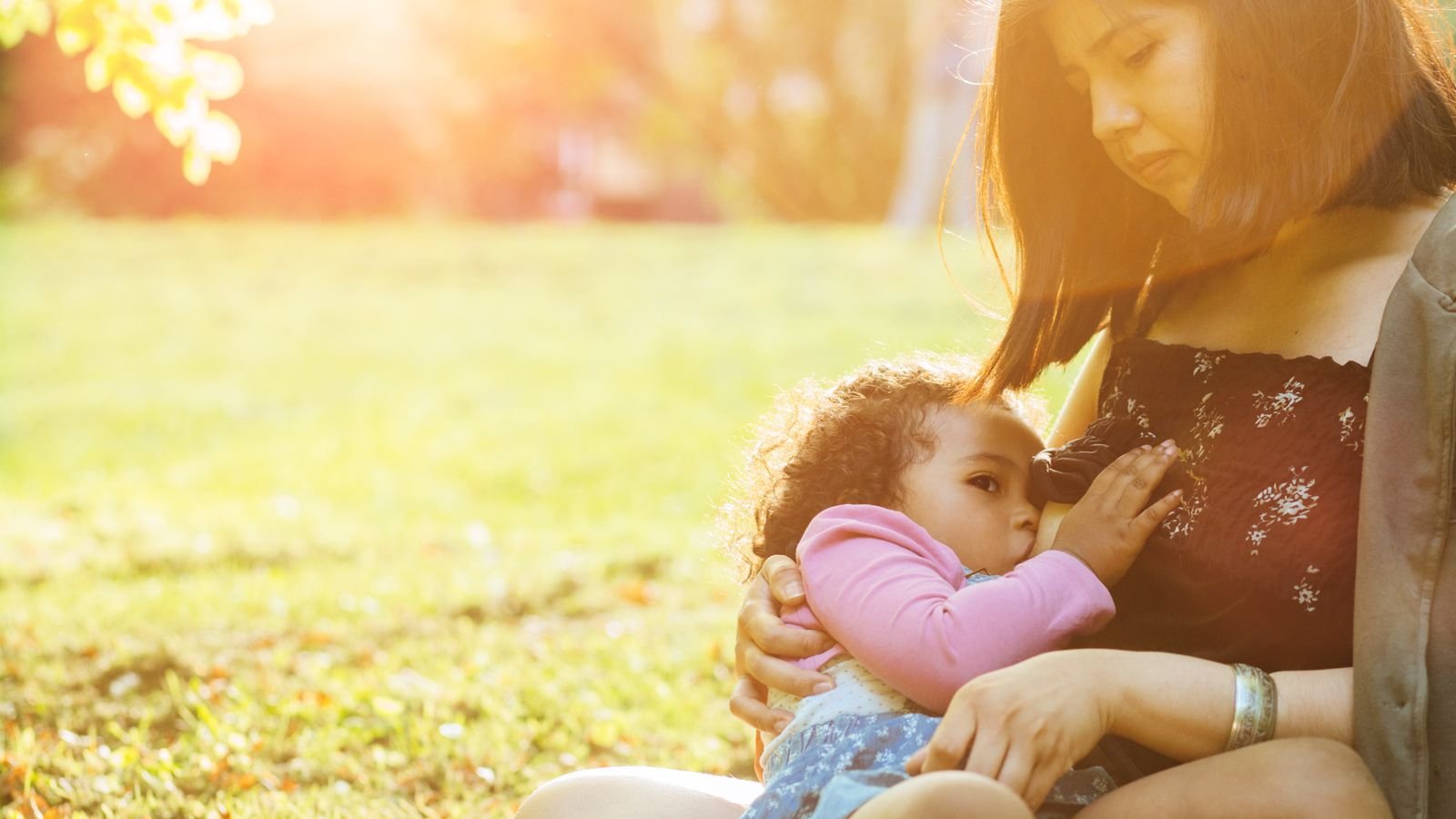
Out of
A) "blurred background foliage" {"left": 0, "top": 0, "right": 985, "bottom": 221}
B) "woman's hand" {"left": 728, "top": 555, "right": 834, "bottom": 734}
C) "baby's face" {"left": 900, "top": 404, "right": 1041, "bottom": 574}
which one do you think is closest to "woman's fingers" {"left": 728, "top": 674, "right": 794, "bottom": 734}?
"woman's hand" {"left": 728, "top": 555, "right": 834, "bottom": 734}

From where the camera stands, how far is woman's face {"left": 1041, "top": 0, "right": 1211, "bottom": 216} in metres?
2.17

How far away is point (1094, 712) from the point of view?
1750 millimetres

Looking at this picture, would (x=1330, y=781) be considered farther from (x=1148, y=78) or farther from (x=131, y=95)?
(x=131, y=95)

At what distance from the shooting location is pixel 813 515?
2.36 meters

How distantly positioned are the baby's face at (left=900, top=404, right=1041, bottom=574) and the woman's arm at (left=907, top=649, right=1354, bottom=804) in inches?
19.3

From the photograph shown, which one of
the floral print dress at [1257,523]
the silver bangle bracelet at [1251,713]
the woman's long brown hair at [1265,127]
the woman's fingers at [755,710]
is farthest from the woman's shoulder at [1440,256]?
the woman's fingers at [755,710]

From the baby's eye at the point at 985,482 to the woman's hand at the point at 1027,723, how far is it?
58 centimetres

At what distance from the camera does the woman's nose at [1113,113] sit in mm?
2236

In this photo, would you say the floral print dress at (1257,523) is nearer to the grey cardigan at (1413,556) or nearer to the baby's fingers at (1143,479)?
the baby's fingers at (1143,479)

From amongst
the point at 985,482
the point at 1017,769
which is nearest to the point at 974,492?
the point at 985,482

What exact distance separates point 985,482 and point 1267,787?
0.78 m

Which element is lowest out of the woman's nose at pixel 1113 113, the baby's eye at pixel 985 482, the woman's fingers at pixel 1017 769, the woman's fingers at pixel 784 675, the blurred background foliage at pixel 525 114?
the blurred background foliage at pixel 525 114

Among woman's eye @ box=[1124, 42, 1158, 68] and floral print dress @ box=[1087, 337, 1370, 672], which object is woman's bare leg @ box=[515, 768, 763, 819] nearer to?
floral print dress @ box=[1087, 337, 1370, 672]

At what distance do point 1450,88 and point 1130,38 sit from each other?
54 centimetres
